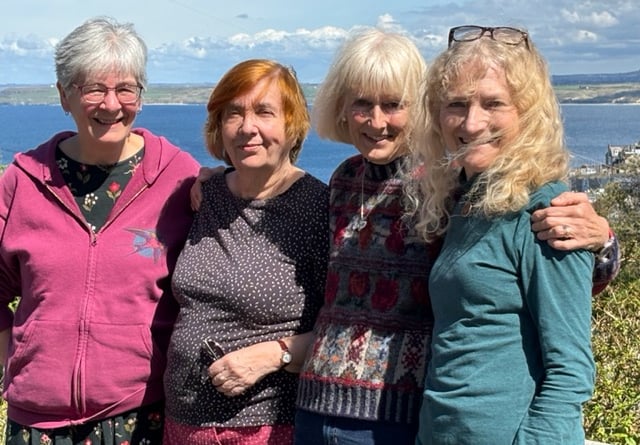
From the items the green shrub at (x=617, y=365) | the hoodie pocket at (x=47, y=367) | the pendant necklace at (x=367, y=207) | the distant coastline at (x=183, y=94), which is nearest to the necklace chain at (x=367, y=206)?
the pendant necklace at (x=367, y=207)

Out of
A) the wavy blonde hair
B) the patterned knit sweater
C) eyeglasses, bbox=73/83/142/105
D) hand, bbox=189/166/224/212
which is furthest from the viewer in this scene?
hand, bbox=189/166/224/212

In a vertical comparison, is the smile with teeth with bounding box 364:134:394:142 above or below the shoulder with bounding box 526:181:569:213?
above

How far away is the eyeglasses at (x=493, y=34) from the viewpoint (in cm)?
242

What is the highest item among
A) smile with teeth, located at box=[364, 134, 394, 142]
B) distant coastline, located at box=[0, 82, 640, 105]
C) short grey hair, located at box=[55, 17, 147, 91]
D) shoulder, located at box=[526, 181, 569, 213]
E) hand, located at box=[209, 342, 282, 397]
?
short grey hair, located at box=[55, 17, 147, 91]

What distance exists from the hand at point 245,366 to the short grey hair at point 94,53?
1.10 meters

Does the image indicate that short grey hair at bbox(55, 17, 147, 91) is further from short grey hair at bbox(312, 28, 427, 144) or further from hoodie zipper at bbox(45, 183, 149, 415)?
short grey hair at bbox(312, 28, 427, 144)

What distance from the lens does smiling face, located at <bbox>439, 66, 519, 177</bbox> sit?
2.35 metres

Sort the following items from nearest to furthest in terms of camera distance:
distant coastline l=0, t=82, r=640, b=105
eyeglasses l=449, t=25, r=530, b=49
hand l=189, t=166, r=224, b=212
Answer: eyeglasses l=449, t=25, r=530, b=49 < hand l=189, t=166, r=224, b=212 < distant coastline l=0, t=82, r=640, b=105

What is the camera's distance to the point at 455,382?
239cm

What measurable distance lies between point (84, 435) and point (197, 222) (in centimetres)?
88

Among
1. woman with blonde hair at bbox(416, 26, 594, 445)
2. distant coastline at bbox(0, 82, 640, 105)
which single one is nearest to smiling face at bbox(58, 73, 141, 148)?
woman with blonde hair at bbox(416, 26, 594, 445)

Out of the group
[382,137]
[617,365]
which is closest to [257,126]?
[382,137]

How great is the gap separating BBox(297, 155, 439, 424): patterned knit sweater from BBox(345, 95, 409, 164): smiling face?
2.6 inches

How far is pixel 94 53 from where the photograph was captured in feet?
10.2
